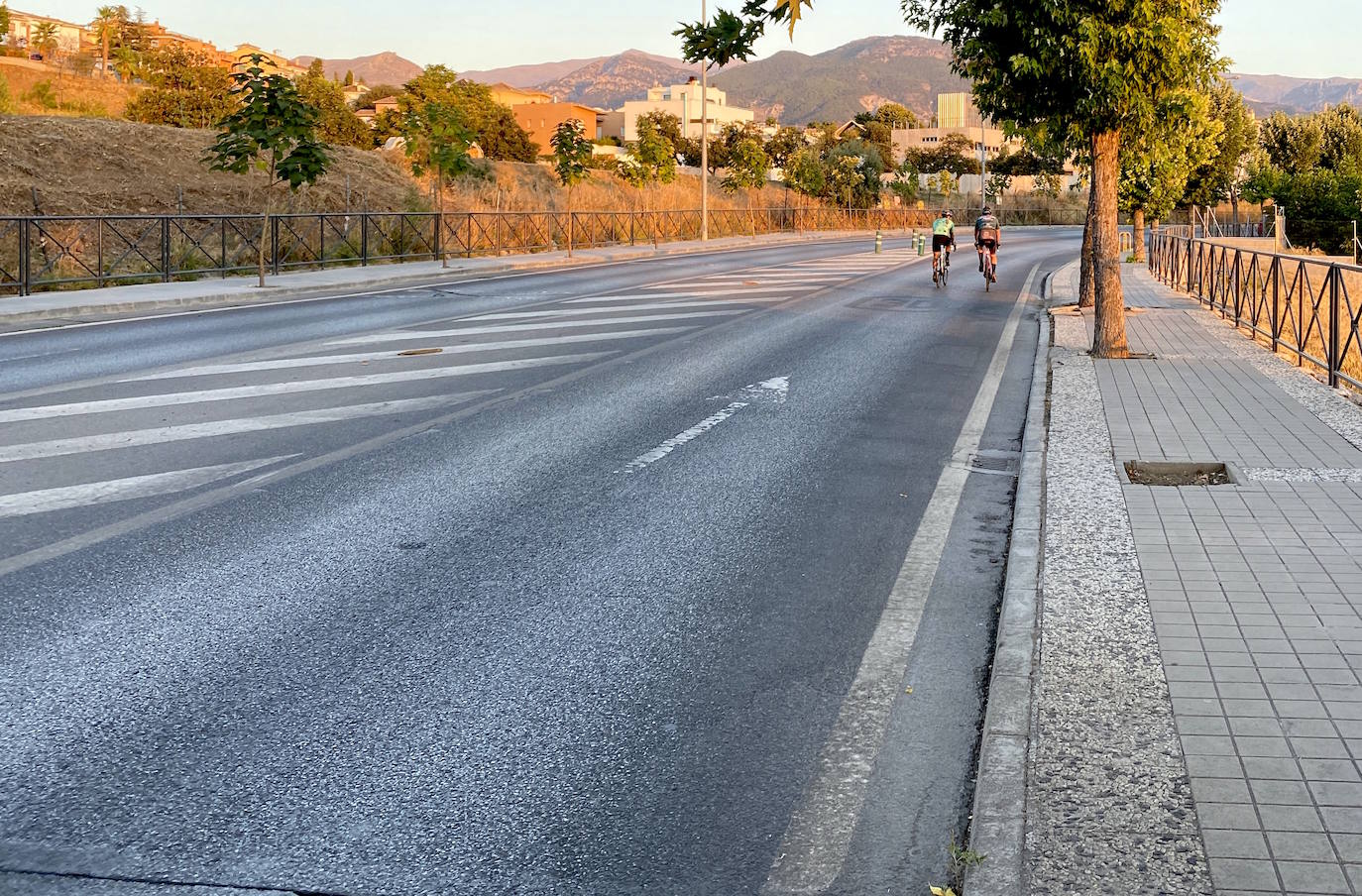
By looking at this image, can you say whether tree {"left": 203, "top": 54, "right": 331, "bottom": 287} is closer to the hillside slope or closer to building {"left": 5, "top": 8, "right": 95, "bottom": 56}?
the hillside slope

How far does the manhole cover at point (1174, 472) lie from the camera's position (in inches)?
329

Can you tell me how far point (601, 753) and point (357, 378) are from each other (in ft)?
29.5

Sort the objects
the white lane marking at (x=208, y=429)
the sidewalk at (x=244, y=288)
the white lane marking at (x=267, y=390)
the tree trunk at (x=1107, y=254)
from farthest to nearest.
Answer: the sidewalk at (x=244, y=288)
the tree trunk at (x=1107, y=254)
the white lane marking at (x=267, y=390)
the white lane marking at (x=208, y=429)

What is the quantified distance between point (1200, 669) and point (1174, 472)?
4.02 metres

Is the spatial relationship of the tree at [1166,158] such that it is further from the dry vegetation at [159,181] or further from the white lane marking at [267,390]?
the dry vegetation at [159,181]

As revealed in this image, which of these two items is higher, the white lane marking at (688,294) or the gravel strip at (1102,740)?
the white lane marking at (688,294)

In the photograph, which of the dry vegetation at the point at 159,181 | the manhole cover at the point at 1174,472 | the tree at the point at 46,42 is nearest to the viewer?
the manhole cover at the point at 1174,472

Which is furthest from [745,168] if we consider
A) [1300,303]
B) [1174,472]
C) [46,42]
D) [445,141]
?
[46,42]

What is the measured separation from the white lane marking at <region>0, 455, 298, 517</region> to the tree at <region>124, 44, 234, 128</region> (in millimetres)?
55427

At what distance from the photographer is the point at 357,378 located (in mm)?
12664

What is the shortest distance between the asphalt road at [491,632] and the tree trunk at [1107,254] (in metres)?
3.25

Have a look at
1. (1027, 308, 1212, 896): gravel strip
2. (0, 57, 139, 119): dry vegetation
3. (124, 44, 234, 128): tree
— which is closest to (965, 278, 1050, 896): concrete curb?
(1027, 308, 1212, 896): gravel strip

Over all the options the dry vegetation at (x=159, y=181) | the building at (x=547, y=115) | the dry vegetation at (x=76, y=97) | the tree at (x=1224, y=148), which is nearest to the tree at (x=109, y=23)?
the dry vegetation at (x=76, y=97)

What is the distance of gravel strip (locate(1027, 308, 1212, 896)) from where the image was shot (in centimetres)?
345
